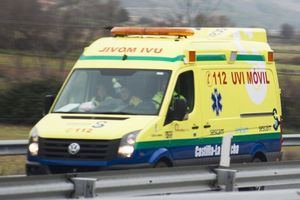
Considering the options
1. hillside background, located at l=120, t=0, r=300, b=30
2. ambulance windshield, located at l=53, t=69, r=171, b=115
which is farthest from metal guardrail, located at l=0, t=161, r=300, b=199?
hillside background, located at l=120, t=0, r=300, b=30

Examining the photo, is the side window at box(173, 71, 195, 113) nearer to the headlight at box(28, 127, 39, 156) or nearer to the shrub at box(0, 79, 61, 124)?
the headlight at box(28, 127, 39, 156)

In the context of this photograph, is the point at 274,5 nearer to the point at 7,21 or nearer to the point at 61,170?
the point at 7,21

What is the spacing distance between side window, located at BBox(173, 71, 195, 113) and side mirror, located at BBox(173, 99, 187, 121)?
431 mm

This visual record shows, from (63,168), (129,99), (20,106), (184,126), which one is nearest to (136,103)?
(129,99)

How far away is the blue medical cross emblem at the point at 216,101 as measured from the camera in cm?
1256

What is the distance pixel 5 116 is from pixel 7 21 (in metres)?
4.28

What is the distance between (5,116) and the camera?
23.2 metres

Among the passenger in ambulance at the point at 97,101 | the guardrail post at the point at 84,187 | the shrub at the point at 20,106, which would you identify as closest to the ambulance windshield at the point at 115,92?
Result: the passenger in ambulance at the point at 97,101

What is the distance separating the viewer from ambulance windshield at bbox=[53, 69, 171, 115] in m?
11.7

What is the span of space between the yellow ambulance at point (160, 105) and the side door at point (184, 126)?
0.5 inches

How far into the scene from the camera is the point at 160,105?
11.6m

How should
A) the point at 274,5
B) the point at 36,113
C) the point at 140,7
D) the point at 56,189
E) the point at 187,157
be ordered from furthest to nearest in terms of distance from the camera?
the point at 274,5 → the point at 140,7 → the point at 36,113 → the point at 187,157 → the point at 56,189

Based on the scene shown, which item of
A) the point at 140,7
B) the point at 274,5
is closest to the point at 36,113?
the point at 140,7

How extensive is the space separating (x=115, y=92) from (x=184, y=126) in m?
1.05
